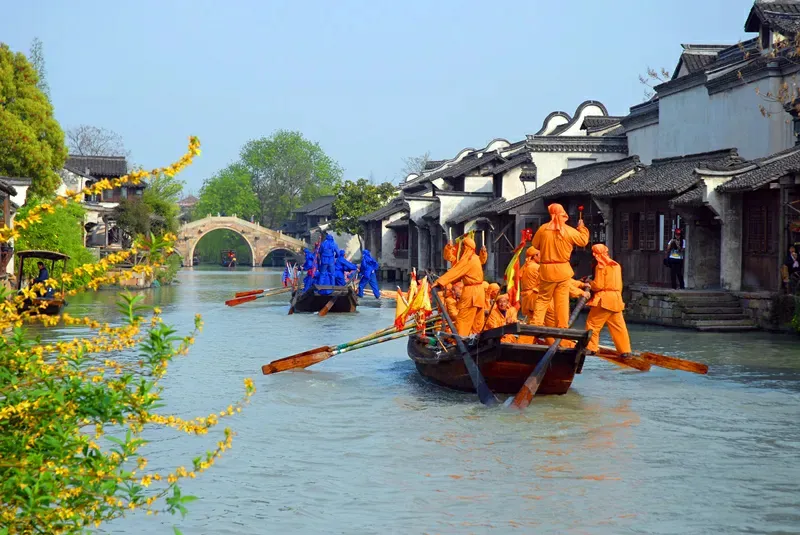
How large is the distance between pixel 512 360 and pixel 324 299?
15.6 meters

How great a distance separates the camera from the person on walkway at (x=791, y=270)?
66.5 ft

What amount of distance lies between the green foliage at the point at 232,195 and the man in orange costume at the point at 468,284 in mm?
81892

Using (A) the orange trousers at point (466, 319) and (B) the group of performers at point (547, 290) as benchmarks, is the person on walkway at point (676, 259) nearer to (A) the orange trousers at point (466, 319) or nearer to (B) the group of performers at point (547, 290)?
(B) the group of performers at point (547, 290)

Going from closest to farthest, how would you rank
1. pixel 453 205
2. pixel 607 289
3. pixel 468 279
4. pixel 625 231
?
1. pixel 607 289
2. pixel 468 279
3. pixel 625 231
4. pixel 453 205

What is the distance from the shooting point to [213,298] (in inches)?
1478

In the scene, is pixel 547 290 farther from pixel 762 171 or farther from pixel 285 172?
pixel 285 172

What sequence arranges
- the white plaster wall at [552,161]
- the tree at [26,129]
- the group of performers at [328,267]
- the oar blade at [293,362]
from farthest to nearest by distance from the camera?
the white plaster wall at [552,161], the tree at [26,129], the group of performers at [328,267], the oar blade at [293,362]

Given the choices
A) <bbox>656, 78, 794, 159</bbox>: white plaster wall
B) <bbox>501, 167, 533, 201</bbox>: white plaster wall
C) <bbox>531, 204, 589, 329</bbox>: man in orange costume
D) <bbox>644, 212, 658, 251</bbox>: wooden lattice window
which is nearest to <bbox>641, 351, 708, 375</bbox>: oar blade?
<bbox>531, 204, 589, 329</bbox>: man in orange costume

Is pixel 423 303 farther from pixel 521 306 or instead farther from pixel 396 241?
pixel 396 241

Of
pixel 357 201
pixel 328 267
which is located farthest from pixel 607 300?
pixel 357 201

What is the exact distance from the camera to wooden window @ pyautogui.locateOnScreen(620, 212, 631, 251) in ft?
88.5

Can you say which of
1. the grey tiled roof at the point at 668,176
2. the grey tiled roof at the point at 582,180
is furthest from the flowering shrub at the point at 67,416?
the grey tiled roof at the point at 582,180

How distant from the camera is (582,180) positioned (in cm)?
Result: 3152

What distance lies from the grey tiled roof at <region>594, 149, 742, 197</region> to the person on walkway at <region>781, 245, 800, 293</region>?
11.1 feet
